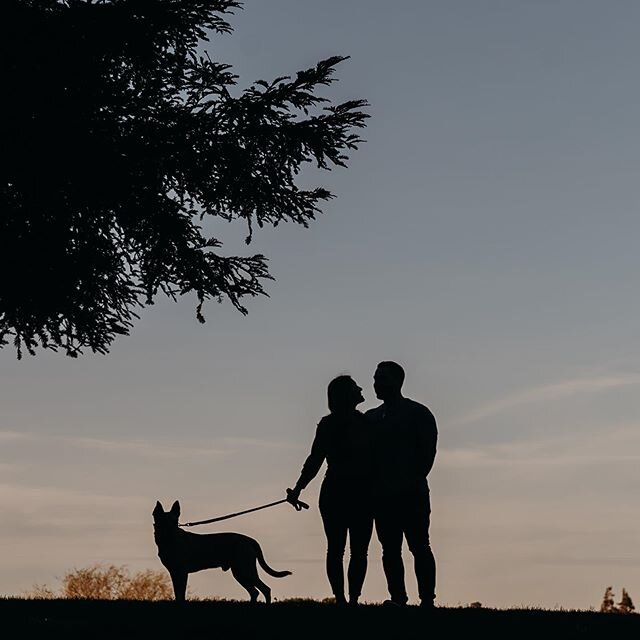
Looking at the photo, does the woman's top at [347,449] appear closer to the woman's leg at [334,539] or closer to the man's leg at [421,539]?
the woman's leg at [334,539]

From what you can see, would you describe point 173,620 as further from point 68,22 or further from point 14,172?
point 68,22

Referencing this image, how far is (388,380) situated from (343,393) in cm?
60

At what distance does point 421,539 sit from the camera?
14.4 metres

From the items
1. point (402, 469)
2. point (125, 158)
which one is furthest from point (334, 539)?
point (125, 158)

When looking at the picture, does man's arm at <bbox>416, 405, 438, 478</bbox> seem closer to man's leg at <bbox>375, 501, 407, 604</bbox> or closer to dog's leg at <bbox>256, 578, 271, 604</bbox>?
man's leg at <bbox>375, 501, 407, 604</bbox>

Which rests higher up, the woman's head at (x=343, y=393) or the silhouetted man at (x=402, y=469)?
the woman's head at (x=343, y=393)

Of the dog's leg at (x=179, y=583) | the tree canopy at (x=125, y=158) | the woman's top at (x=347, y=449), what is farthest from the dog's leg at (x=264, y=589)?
the tree canopy at (x=125, y=158)

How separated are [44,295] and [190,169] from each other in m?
3.61

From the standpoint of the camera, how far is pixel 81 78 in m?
22.5

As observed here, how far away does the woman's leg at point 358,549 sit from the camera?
14602mm

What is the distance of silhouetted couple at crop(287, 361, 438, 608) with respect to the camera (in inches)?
563

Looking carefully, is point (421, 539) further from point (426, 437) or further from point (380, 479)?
point (426, 437)

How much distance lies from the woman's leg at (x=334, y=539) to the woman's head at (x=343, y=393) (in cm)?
108

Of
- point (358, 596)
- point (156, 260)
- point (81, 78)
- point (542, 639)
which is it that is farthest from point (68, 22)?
point (542, 639)
